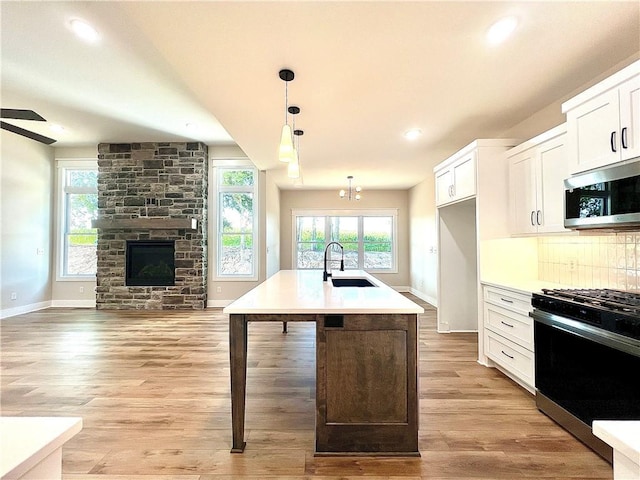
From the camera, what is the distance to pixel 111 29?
2.75 metres

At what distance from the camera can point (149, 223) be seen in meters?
5.95

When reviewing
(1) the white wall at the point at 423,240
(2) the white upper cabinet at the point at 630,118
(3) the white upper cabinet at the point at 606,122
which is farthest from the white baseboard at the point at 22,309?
(2) the white upper cabinet at the point at 630,118

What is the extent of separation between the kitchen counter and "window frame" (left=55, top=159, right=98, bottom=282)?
771 centimetres

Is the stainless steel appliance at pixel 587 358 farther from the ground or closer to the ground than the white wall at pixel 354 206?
closer to the ground

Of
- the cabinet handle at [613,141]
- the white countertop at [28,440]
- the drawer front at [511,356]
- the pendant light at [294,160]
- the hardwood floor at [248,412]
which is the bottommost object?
the hardwood floor at [248,412]

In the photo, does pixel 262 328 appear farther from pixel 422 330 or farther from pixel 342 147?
pixel 342 147

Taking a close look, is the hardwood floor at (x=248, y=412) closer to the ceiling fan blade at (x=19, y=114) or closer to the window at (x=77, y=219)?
the ceiling fan blade at (x=19, y=114)

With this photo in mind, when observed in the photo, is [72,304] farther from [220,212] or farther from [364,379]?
[364,379]

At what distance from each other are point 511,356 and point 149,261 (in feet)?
19.5

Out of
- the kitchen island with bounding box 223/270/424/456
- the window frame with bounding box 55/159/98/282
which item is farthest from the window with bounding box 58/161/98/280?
the kitchen island with bounding box 223/270/424/456

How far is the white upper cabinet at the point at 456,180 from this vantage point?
3.47 m

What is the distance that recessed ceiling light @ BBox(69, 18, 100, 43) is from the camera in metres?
2.68

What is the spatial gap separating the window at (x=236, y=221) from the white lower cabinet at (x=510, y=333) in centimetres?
441

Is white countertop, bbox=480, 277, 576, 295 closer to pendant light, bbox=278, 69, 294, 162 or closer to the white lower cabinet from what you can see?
the white lower cabinet
